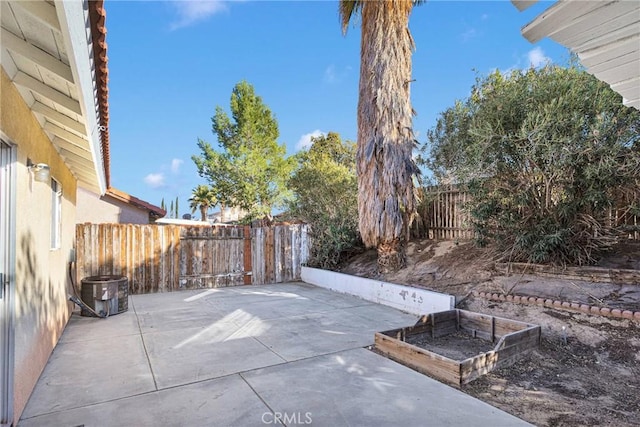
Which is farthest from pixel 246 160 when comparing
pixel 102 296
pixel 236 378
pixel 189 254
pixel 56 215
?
pixel 236 378

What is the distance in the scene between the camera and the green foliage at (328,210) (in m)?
10.0

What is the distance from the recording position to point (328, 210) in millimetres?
11258

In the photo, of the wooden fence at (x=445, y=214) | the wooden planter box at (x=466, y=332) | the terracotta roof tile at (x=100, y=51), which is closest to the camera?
the terracotta roof tile at (x=100, y=51)

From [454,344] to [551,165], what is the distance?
312 cm

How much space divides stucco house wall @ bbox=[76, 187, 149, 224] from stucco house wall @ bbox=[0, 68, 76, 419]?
7089 millimetres

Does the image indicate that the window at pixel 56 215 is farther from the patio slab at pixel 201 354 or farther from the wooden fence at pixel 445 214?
the wooden fence at pixel 445 214

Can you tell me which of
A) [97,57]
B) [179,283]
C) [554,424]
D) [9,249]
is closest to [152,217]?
[179,283]

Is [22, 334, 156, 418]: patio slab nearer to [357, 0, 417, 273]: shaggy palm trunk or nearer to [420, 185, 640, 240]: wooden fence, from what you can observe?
[357, 0, 417, 273]: shaggy palm trunk

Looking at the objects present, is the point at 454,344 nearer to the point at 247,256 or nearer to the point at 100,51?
the point at 100,51

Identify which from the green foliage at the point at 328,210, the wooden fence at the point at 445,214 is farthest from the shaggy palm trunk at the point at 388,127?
the green foliage at the point at 328,210

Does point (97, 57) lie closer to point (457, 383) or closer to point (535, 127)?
point (457, 383)

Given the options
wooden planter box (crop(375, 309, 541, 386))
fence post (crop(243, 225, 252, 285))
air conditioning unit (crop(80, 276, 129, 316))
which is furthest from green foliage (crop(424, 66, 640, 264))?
air conditioning unit (crop(80, 276, 129, 316))

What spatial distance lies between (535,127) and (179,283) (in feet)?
27.5

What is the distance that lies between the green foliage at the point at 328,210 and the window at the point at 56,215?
251 inches
